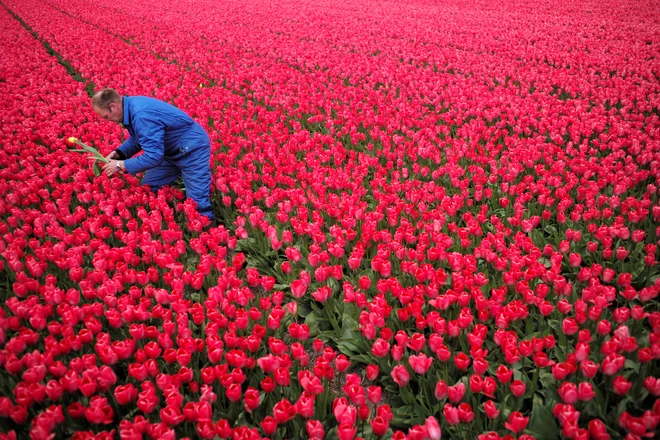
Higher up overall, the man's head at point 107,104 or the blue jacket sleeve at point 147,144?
the man's head at point 107,104

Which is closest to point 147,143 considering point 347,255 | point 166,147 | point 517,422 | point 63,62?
point 166,147

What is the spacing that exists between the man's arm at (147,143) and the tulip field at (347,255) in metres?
0.32

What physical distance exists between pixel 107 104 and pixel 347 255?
2741 mm

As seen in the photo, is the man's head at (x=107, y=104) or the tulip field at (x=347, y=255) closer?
the tulip field at (x=347, y=255)

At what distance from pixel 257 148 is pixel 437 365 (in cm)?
353

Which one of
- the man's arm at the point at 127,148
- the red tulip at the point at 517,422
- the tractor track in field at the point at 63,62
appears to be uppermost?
the tractor track in field at the point at 63,62

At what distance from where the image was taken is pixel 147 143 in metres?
4.05

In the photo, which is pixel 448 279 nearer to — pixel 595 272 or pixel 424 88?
pixel 595 272

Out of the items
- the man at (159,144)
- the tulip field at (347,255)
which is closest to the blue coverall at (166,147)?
the man at (159,144)

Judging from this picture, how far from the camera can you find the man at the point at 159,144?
4027 millimetres

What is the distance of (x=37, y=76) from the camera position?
28.7ft

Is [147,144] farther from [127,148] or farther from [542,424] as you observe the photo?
[542,424]

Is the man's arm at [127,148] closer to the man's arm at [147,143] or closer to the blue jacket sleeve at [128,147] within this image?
the blue jacket sleeve at [128,147]

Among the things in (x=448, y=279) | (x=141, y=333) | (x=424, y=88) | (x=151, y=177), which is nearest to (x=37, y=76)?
(x=151, y=177)
